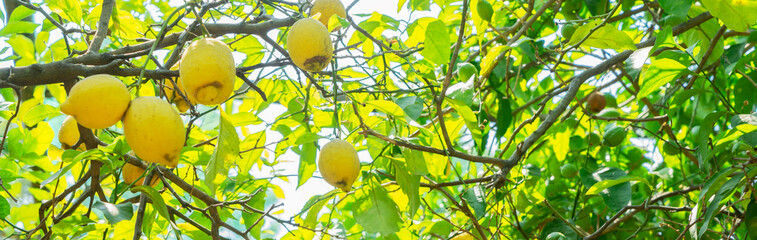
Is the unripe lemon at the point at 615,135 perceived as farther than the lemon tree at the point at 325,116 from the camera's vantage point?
Yes

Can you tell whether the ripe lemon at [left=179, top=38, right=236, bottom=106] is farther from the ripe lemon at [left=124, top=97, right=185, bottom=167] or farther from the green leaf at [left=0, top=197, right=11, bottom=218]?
the green leaf at [left=0, top=197, right=11, bottom=218]

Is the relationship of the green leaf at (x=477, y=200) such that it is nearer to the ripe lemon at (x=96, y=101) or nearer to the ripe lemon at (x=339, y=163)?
the ripe lemon at (x=339, y=163)

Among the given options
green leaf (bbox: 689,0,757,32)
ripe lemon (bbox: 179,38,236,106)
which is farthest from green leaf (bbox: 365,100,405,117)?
green leaf (bbox: 689,0,757,32)

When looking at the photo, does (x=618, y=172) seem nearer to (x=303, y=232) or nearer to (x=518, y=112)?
→ (x=518, y=112)

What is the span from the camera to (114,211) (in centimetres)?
105

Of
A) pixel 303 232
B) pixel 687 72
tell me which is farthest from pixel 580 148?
pixel 303 232

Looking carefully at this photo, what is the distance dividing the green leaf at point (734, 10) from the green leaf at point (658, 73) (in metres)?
0.11

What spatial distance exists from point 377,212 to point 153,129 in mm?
441

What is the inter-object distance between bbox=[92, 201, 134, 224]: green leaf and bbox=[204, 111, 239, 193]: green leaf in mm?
233

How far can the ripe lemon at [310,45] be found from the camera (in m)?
0.89

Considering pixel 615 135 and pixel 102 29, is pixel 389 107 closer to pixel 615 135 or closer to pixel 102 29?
pixel 102 29

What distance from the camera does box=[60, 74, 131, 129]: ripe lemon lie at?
733mm

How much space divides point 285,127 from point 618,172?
2.52 ft

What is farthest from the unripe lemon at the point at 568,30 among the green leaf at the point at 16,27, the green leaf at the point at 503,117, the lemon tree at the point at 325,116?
the green leaf at the point at 16,27
